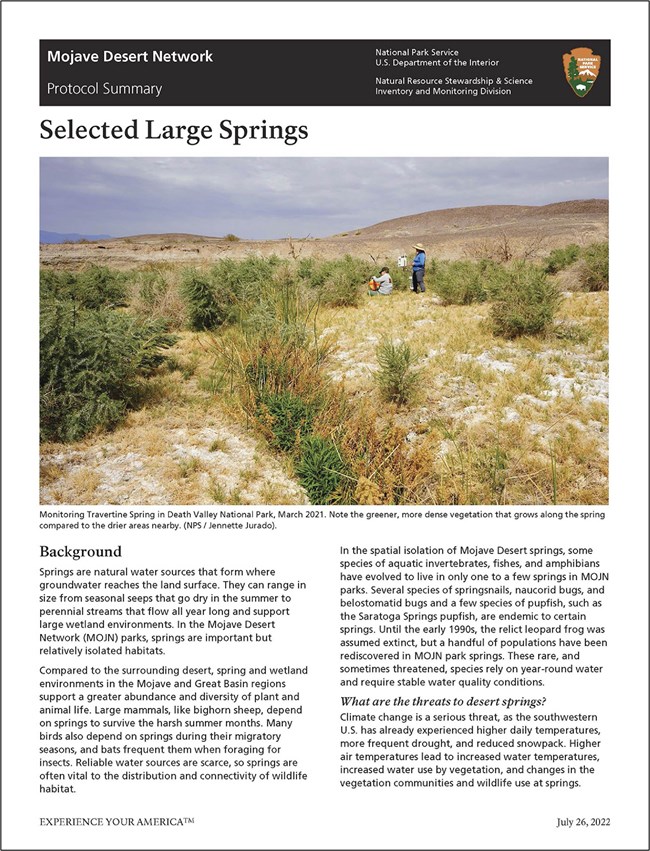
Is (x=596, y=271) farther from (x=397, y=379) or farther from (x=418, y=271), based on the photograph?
(x=397, y=379)

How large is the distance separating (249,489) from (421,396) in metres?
2.43

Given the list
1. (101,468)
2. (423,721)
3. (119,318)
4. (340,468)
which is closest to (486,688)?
(423,721)

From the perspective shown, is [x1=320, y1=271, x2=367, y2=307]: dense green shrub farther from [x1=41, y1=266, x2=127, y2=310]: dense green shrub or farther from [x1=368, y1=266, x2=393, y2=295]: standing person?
[x1=41, y1=266, x2=127, y2=310]: dense green shrub

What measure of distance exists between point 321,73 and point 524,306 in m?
4.95

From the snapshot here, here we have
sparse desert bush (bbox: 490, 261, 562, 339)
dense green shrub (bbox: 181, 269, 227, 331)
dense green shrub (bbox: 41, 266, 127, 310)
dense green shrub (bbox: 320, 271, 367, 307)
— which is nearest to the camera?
sparse desert bush (bbox: 490, 261, 562, 339)

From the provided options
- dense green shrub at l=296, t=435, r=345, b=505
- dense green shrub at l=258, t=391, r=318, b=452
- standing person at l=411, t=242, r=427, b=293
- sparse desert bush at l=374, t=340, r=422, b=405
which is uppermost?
standing person at l=411, t=242, r=427, b=293

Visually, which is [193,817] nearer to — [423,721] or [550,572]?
[423,721]

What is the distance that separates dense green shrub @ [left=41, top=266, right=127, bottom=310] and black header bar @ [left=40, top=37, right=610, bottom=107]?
683cm

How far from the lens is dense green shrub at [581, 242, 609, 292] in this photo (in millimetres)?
9805

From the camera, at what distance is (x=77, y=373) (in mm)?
4605

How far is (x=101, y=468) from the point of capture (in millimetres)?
4086

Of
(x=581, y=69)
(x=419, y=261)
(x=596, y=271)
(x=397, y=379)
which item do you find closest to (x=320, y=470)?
(x=397, y=379)

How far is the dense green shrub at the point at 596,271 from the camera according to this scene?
32.2 feet

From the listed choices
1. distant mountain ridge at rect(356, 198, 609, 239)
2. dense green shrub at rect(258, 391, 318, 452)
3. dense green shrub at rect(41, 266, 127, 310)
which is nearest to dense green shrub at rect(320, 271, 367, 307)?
dense green shrub at rect(41, 266, 127, 310)
